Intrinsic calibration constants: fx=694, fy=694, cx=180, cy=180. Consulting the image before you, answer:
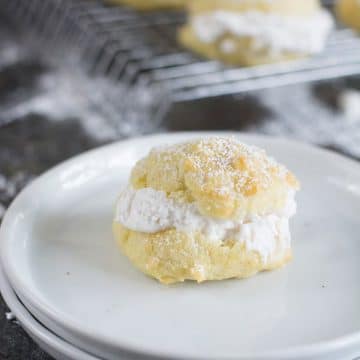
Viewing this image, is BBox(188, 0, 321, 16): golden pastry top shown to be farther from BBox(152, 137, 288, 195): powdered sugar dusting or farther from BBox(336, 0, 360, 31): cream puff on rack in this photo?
BBox(152, 137, 288, 195): powdered sugar dusting

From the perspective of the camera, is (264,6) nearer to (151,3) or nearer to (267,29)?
(267,29)

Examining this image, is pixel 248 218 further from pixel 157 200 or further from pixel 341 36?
pixel 341 36

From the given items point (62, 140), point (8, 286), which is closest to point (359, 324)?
point (8, 286)

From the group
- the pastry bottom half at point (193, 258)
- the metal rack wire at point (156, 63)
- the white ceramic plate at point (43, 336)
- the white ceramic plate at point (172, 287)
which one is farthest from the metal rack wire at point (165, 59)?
the white ceramic plate at point (43, 336)

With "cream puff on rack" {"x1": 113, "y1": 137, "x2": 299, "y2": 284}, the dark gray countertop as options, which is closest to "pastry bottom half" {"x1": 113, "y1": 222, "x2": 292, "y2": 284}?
"cream puff on rack" {"x1": 113, "y1": 137, "x2": 299, "y2": 284}

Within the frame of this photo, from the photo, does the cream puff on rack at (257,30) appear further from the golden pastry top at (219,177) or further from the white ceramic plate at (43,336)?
the white ceramic plate at (43,336)

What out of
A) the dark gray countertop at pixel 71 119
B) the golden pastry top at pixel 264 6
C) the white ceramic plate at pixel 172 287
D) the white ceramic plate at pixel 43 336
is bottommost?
the dark gray countertop at pixel 71 119
